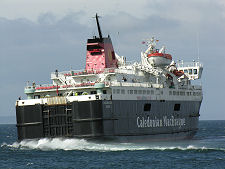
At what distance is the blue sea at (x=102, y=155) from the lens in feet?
132

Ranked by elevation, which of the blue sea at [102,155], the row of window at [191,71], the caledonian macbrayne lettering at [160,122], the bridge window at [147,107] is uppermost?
the row of window at [191,71]

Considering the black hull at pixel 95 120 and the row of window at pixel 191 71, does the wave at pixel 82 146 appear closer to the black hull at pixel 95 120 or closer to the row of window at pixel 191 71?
the black hull at pixel 95 120

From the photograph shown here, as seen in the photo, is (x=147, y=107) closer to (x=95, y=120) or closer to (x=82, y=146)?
(x=95, y=120)

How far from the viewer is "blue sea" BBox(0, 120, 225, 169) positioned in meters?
40.1

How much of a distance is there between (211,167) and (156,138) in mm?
19348

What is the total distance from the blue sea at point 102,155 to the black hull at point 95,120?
3.00 ft

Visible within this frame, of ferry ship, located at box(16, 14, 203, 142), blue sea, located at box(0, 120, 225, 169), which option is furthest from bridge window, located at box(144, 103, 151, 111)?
blue sea, located at box(0, 120, 225, 169)

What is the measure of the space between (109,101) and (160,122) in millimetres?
11044

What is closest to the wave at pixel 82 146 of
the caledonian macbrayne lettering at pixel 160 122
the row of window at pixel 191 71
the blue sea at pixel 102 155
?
the blue sea at pixel 102 155

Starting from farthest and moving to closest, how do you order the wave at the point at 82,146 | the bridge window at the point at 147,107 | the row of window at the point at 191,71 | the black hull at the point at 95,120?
the row of window at the point at 191,71 < the bridge window at the point at 147,107 < the black hull at the point at 95,120 < the wave at the point at 82,146

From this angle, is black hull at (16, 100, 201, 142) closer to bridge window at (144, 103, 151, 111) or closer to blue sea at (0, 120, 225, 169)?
bridge window at (144, 103, 151, 111)

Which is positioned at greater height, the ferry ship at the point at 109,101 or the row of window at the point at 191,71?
the row of window at the point at 191,71

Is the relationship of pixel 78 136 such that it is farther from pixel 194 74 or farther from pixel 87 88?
pixel 194 74

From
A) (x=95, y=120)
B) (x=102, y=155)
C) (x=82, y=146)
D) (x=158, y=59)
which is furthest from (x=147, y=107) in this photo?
(x=102, y=155)
